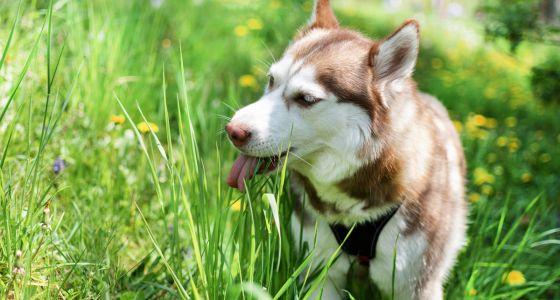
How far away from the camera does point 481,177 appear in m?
3.44

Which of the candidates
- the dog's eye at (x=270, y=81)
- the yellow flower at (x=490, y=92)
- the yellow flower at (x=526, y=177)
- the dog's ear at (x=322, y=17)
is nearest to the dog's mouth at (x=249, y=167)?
the dog's eye at (x=270, y=81)

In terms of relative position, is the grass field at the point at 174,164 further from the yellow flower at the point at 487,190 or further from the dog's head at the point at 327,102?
the dog's head at the point at 327,102

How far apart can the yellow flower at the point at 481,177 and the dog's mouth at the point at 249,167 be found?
1727mm

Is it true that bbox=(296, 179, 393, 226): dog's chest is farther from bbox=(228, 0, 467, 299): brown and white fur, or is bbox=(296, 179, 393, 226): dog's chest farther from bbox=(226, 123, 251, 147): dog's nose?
bbox=(226, 123, 251, 147): dog's nose

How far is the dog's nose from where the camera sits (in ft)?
6.69

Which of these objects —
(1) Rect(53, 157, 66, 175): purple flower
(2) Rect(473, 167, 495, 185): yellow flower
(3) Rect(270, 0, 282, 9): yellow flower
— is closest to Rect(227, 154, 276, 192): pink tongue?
(1) Rect(53, 157, 66, 175): purple flower

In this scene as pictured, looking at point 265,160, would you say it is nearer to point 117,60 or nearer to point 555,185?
point 117,60

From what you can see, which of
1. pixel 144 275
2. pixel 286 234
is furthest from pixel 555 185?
pixel 144 275

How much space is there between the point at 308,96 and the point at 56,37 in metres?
1.99

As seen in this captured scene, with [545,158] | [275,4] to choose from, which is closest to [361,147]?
[545,158]

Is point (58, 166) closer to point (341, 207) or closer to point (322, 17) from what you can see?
point (341, 207)

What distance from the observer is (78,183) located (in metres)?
2.71

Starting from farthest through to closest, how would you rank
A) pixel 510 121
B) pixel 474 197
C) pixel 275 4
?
pixel 275 4 → pixel 510 121 → pixel 474 197

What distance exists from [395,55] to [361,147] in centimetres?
39
